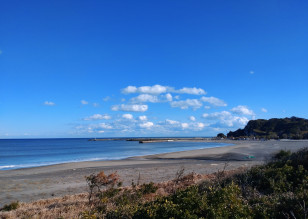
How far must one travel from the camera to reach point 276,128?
14638 centimetres

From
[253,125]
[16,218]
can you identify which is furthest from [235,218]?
[253,125]

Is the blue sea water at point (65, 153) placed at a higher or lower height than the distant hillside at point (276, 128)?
lower

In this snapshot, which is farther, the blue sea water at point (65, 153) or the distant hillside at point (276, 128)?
the distant hillside at point (276, 128)

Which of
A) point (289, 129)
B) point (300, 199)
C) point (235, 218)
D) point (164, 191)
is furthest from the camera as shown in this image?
point (289, 129)

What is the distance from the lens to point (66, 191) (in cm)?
1431

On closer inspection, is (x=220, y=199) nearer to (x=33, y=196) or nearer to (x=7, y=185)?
(x=33, y=196)

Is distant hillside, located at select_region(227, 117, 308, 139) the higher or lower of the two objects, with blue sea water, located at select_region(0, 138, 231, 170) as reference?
higher

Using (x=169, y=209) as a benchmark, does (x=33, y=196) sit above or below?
below

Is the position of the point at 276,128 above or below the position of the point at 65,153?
above

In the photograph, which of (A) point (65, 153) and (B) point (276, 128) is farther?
(B) point (276, 128)

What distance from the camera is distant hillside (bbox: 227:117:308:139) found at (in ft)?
402

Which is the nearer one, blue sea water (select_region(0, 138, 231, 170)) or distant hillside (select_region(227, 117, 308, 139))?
blue sea water (select_region(0, 138, 231, 170))

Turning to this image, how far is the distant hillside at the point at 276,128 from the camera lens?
123m

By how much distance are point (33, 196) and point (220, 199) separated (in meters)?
12.0
